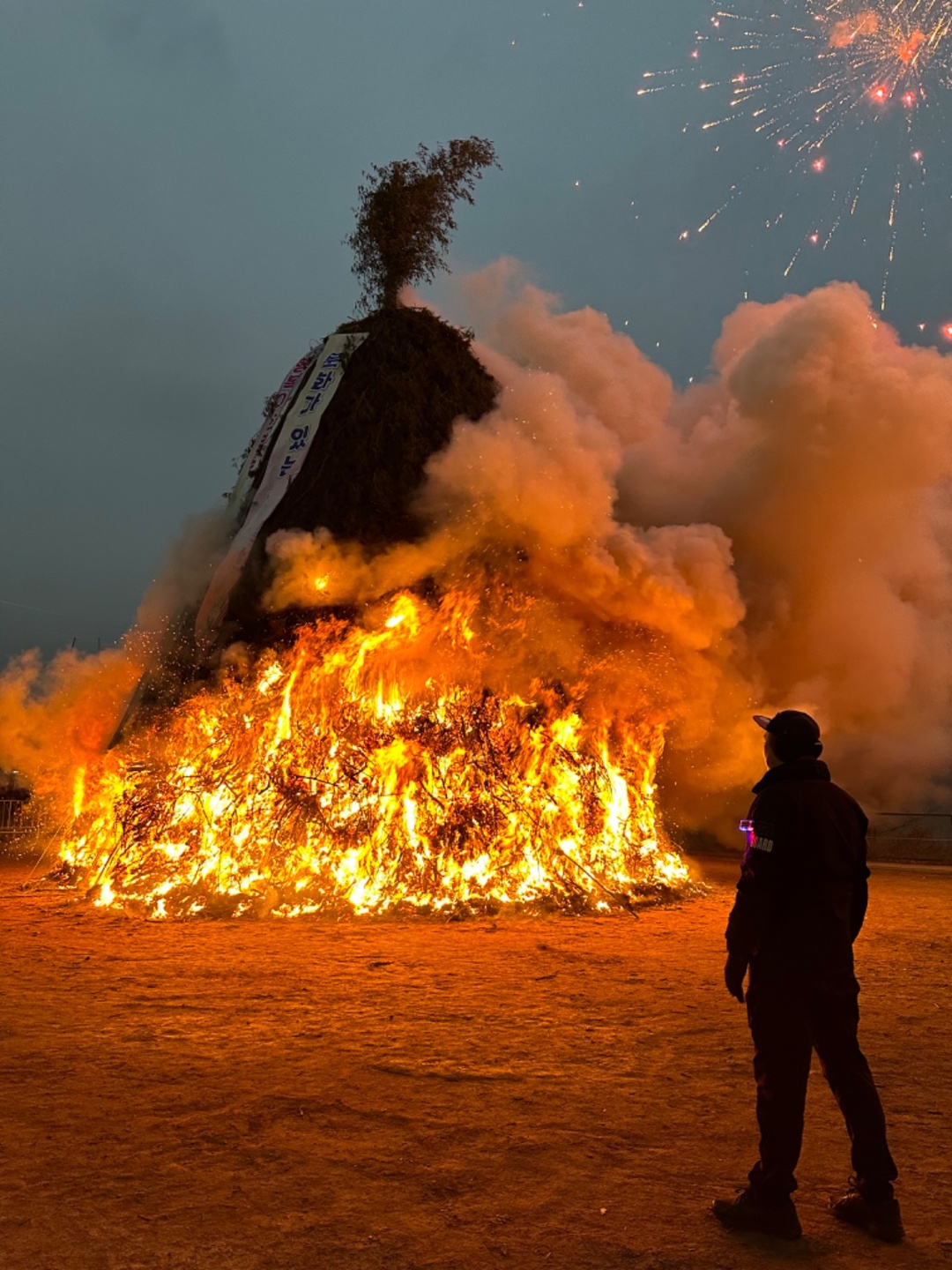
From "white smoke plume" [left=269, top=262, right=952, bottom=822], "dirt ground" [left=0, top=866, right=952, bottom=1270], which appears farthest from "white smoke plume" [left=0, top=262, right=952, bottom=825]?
"dirt ground" [left=0, top=866, right=952, bottom=1270]

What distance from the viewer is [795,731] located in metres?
3.82

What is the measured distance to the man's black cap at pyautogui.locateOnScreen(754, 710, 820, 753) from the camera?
3801mm

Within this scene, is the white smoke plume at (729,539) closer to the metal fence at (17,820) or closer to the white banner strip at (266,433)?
the white banner strip at (266,433)

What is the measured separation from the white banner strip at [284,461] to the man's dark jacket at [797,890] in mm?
9492

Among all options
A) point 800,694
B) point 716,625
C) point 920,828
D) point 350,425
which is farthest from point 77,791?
point 920,828

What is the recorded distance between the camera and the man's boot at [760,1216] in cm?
327

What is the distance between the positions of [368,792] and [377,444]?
4.54 m

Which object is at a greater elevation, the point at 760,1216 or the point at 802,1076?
the point at 802,1076

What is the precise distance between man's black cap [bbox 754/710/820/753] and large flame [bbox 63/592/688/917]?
8.04m

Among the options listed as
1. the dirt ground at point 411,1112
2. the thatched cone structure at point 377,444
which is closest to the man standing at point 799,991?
the dirt ground at point 411,1112

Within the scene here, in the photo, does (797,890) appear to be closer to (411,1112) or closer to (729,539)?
(411,1112)

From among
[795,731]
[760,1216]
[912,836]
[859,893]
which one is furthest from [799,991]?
[912,836]

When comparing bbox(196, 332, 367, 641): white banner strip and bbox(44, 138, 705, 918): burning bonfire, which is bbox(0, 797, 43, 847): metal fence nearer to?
bbox(44, 138, 705, 918): burning bonfire

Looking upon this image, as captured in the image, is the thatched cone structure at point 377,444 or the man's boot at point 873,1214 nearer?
the man's boot at point 873,1214
